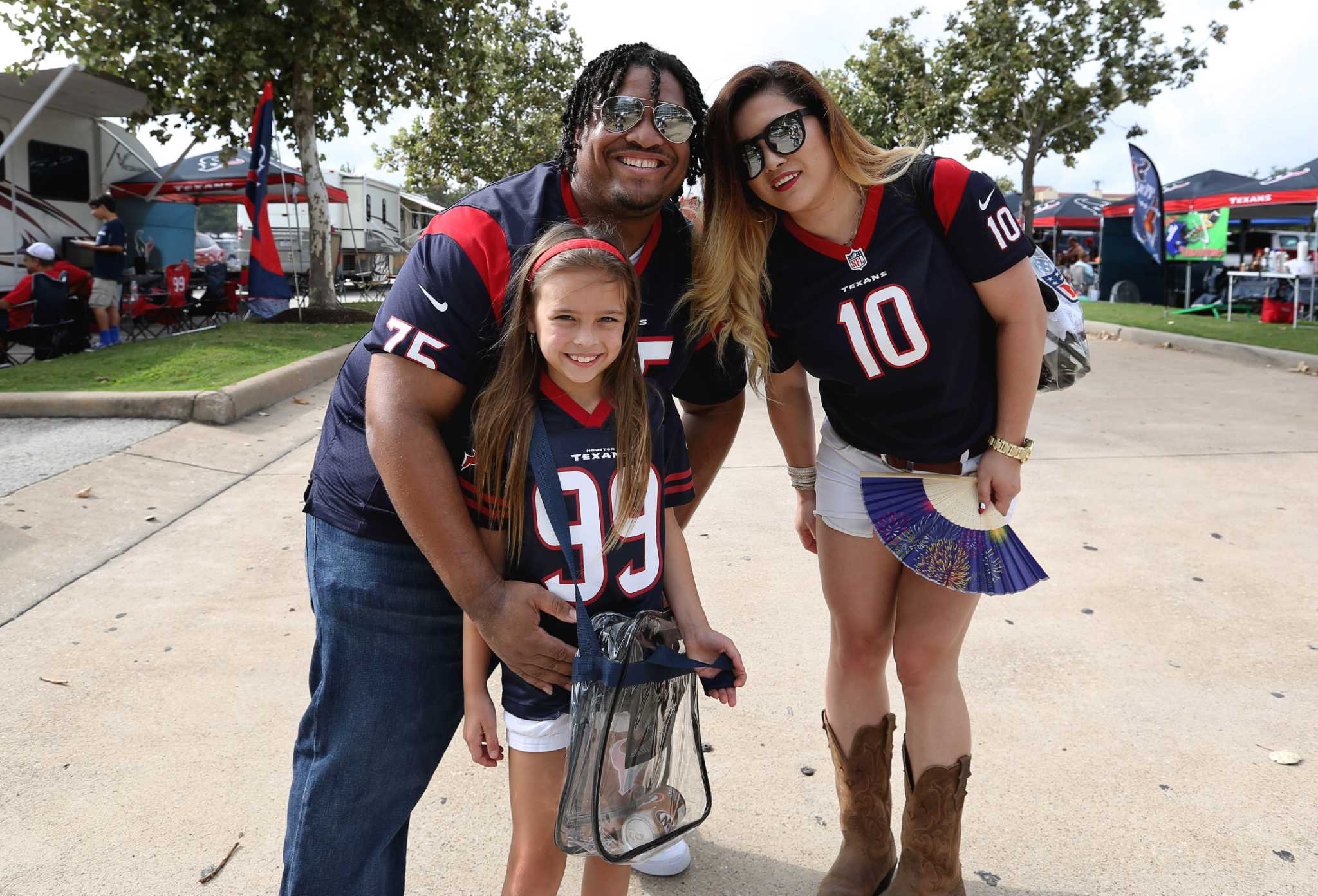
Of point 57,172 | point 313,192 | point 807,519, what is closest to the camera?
point 807,519

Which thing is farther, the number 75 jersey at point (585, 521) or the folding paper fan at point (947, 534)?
the folding paper fan at point (947, 534)

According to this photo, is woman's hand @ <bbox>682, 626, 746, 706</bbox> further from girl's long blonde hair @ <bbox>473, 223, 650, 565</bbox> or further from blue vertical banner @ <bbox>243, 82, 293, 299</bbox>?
blue vertical banner @ <bbox>243, 82, 293, 299</bbox>

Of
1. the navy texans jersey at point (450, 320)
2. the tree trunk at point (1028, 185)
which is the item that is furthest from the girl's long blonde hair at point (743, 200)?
the tree trunk at point (1028, 185)

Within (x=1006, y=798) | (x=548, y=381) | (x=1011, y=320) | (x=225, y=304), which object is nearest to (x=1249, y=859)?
(x=1006, y=798)

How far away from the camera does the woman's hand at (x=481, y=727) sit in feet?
6.06

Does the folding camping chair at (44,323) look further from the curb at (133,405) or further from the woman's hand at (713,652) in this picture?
the woman's hand at (713,652)

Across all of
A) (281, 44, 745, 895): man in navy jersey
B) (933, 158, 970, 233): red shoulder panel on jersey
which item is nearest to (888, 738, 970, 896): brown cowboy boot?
(281, 44, 745, 895): man in navy jersey

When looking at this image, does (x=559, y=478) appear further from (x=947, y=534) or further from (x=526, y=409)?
(x=947, y=534)

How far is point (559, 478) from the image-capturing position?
5.91ft

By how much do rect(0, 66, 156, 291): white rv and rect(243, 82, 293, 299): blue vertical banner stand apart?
75.4 inches

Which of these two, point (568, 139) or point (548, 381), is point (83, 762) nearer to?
point (548, 381)

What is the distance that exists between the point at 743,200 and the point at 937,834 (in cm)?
153

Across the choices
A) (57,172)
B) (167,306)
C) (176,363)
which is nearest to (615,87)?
(176,363)

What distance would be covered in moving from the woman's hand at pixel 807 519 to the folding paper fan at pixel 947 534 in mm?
442
